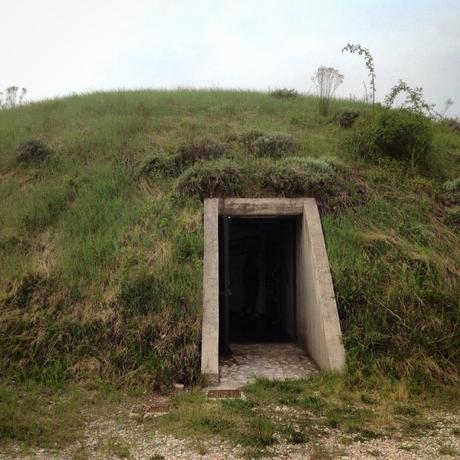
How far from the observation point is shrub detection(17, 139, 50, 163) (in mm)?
10428

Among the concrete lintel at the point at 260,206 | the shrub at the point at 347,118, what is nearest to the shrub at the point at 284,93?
the shrub at the point at 347,118

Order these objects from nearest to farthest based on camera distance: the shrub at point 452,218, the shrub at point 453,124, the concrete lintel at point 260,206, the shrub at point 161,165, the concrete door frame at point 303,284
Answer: the concrete door frame at point 303,284 → the concrete lintel at point 260,206 → the shrub at point 452,218 → the shrub at point 161,165 → the shrub at point 453,124

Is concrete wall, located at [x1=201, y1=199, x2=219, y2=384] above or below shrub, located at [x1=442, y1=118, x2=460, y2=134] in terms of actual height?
below

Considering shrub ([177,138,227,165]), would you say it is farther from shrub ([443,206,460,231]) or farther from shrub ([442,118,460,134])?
shrub ([442,118,460,134])

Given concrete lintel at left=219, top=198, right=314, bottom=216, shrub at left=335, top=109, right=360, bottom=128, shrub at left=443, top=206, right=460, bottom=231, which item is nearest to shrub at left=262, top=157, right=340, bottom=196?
concrete lintel at left=219, top=198, right=314, bottom=216

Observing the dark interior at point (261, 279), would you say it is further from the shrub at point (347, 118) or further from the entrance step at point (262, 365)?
the shrub at point (347, 118)

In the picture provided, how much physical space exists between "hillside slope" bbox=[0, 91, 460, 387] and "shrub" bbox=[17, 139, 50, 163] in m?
0.03

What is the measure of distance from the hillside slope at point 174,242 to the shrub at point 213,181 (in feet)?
0.07

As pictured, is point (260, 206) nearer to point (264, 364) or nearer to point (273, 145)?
point (273, 145)

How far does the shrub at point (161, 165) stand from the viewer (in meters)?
9.10

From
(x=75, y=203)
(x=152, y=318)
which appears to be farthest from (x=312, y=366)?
(x=75, y=203)

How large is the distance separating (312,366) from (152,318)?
228 centimetres

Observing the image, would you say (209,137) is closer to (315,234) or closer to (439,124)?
(315,234)

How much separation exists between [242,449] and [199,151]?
604 centimetres
